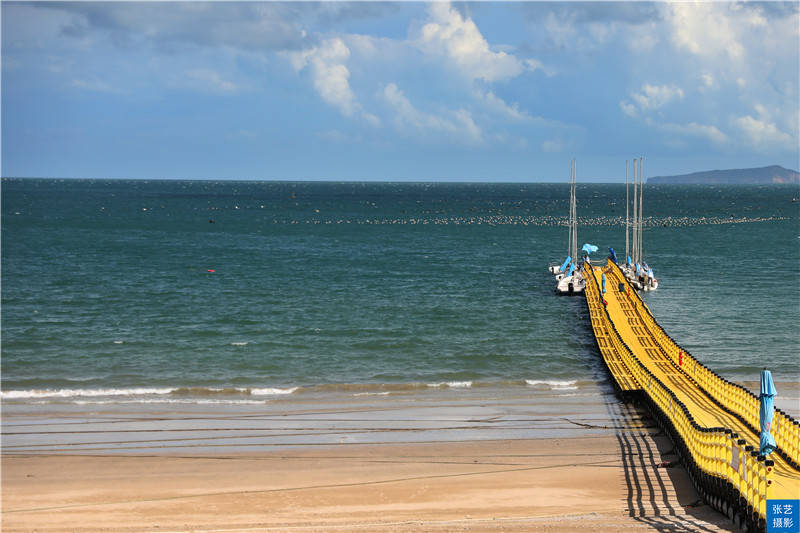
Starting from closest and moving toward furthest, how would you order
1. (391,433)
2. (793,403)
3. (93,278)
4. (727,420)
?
(727,420) < (391,433) < (793,403) < (93,278)

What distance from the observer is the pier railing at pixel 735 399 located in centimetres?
1720

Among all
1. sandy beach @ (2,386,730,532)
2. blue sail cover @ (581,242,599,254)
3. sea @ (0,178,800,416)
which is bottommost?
sandy beach @ (2,386,730,532)

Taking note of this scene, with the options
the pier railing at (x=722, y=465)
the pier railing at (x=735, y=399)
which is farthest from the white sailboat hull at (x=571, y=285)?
the pier railing at (x=722, y=465)

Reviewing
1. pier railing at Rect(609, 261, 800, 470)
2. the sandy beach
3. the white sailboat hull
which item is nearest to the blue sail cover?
the white sailboat hull

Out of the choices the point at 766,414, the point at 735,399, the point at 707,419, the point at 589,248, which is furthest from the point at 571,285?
the point at 766,414

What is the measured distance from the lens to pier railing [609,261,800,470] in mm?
17203

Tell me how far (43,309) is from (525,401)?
31499mm

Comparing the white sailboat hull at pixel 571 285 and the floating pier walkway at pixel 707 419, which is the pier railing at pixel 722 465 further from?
the white sailboat hull at pixel 571 285

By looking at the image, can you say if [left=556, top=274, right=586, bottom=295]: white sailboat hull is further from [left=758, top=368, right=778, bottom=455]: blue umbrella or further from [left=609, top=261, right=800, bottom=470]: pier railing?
[left=758, top=368, right=778, bottom=455]: blue umbrella

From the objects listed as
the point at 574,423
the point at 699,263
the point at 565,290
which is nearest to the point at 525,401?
the point at 574,423

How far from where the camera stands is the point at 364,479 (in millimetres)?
19594

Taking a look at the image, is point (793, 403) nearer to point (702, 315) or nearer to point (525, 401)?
point (525, 401)

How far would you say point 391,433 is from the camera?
2350cm

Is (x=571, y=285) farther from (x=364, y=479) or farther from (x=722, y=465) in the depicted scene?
(x=722, y=465)
